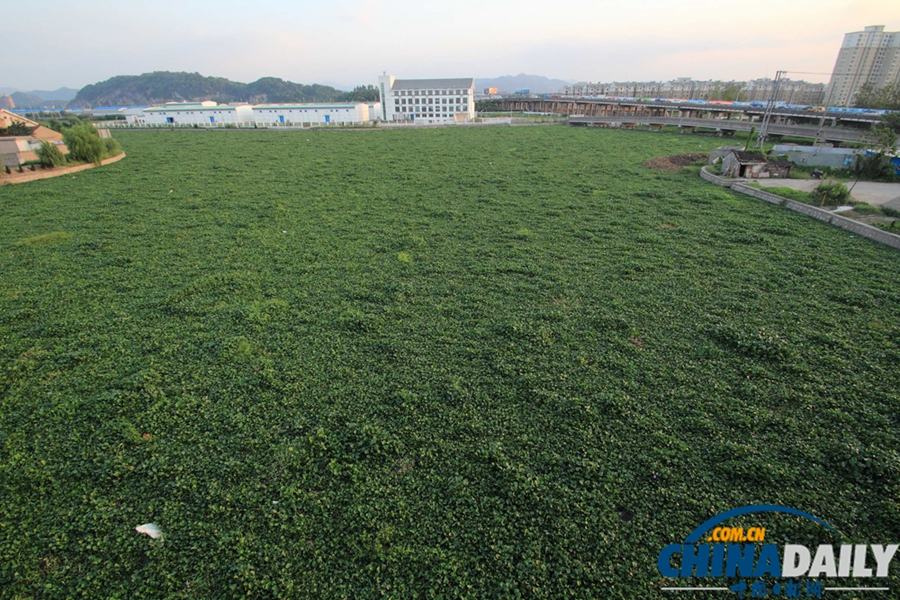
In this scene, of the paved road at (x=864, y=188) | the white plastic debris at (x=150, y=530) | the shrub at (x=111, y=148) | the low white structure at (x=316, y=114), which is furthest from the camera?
the low white structure at (x=316, y=114)

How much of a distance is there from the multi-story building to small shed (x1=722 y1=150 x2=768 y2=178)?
90770 mm

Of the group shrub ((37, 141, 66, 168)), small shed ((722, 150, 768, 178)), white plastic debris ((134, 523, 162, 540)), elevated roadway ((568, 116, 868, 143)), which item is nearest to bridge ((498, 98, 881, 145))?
elevated roadway ((568, 116, 868, 143))

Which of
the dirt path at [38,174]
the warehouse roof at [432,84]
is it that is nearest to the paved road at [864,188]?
the dirt path at [38,174]

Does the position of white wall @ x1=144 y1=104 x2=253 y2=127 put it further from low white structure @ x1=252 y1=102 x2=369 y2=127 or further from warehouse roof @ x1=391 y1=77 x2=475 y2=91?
warehouse roof @ x1=391 y1=77 x2=475 y2=91

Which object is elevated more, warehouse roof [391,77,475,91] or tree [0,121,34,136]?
warehouse roof [391,77,475,91]

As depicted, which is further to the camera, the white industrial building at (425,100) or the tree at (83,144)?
the white industrial building at (425,100)

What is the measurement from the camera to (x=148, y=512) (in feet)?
15.5

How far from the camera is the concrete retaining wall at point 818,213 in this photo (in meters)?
12.2

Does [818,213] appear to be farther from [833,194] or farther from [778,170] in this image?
[778,170]

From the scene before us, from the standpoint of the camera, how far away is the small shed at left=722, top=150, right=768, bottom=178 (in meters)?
20.3

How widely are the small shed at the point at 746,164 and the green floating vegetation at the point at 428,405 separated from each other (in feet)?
27.0

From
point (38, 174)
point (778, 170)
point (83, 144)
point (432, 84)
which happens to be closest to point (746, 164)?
point (778, 170)

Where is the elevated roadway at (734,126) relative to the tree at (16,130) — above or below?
below

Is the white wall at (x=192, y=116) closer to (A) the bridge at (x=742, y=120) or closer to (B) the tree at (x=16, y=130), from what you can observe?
(B) the tree at (x=16, y=130)
